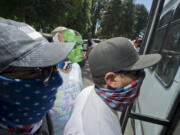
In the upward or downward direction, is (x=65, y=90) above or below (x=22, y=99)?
below

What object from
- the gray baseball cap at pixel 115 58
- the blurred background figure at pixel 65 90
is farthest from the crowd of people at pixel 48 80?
the blurred background figure at pixel 65 90

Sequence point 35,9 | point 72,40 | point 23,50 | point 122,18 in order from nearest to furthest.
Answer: point 23,50 < point 72,40 < point 35,9 < point 122,18

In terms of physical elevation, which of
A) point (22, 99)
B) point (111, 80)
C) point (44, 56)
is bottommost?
point (22, 99)

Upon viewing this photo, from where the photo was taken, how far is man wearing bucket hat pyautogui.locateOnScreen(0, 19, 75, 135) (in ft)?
2.68

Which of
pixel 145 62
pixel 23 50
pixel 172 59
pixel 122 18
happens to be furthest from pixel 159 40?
pixel 122 18

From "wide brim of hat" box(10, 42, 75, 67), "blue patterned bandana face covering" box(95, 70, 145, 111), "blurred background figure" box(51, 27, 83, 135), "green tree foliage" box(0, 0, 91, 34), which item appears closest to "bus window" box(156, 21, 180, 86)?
"blue patterned bandana face covering" box(95, 70, 145, 111)

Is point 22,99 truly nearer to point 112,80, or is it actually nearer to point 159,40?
point 112,80

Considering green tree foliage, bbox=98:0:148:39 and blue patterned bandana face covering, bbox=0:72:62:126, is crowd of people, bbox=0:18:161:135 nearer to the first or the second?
blue patterned bandana face covering, bbox=0:72:62:126

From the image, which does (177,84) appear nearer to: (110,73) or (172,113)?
(172,113)

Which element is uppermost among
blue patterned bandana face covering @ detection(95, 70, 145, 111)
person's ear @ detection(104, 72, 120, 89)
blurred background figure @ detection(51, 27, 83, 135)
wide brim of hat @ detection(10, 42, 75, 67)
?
wide brim of hat @ detection(10, 42, 75, 67)

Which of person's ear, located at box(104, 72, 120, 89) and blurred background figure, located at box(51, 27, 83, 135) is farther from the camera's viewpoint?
blurred background figure, located at box(51, 27, 83, 135)

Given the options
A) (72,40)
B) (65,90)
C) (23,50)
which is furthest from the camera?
(72,40)

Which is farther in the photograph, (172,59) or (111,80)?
(172,59)

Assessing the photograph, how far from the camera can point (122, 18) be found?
84.5ft
